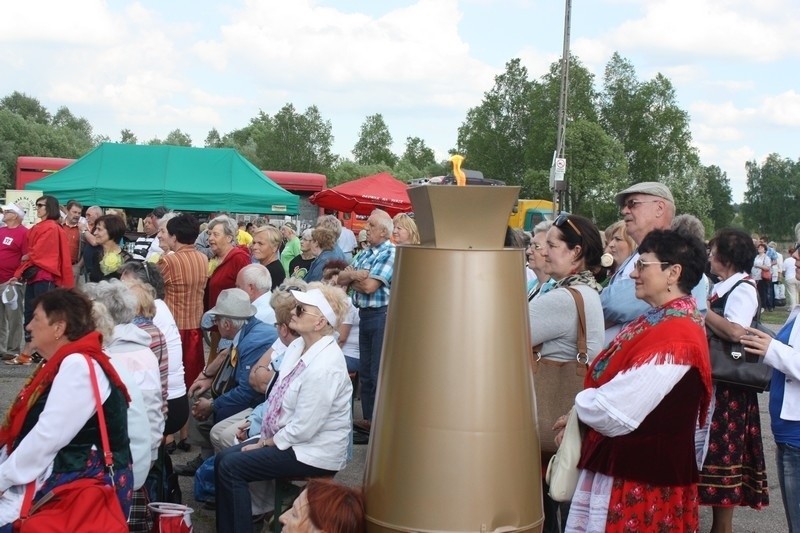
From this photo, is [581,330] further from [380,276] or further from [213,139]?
[213,139]

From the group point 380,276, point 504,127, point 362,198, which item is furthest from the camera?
point 504,127

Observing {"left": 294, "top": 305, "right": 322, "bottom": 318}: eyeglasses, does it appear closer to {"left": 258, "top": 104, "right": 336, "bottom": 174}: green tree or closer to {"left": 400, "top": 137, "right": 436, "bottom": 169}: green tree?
{"left": 258, "top": 104, "right": 336, "bottom": 174}: green tree

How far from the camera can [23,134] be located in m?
69.6

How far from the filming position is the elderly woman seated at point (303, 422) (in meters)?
4.53

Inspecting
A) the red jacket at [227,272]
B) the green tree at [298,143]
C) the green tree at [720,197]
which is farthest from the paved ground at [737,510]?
the green tree at [720,197]

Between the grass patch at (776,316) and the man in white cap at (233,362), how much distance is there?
1517 cm

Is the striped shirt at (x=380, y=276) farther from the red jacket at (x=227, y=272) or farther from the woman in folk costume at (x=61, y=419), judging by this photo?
the woman in folk costume at (x=61, y=419)

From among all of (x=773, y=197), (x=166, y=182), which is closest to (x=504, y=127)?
(x=166, y=182)

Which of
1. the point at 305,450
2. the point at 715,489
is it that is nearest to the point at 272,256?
the point at 305,450

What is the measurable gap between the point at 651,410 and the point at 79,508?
7.54 ft

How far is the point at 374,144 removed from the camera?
89250 millimetres

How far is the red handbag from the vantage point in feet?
11.8

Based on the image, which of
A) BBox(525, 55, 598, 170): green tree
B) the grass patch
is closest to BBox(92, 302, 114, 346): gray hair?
the grass patch

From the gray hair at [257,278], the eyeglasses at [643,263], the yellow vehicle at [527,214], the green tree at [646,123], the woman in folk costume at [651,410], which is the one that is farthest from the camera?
the green tree at [646,123]
